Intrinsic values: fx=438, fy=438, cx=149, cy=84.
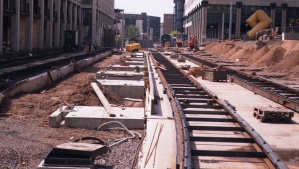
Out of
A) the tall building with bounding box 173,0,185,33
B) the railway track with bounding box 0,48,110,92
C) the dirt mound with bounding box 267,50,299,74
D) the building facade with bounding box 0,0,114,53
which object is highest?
the tall building with bounding box 173,0,185,33

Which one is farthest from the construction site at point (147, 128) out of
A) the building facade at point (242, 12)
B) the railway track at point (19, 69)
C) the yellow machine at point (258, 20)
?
the building facade at point (242, 12)

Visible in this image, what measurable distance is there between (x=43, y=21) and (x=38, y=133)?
50412 millimetres

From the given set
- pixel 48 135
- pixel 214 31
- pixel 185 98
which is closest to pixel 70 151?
pixel 48 135

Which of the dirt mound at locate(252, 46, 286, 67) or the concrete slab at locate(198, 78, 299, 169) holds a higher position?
the dirt mound at locate(252, 46, 286, 67)

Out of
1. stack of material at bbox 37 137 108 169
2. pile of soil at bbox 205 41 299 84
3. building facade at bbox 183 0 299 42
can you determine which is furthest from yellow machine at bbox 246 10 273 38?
stack of material at bbox 37 137 108 169

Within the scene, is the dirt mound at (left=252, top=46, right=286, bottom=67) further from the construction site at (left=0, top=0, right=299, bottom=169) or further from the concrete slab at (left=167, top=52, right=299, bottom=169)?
the concrete slab at (left=167, top=52, right=299, bottom=169)

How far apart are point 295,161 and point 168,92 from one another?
8.15 metres

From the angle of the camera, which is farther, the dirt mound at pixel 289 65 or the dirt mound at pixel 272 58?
the dirt mound at pixel 272 58

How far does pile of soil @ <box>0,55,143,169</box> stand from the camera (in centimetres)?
802

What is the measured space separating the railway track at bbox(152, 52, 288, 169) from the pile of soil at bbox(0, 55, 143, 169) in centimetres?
112

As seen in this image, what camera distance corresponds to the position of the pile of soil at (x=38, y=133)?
26.3ft

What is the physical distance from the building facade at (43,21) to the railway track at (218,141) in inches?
1327

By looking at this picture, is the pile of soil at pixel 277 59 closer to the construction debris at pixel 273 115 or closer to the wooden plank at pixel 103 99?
the construction debris at pixel 273 115

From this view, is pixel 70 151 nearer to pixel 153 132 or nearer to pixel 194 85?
pixel 153 132
